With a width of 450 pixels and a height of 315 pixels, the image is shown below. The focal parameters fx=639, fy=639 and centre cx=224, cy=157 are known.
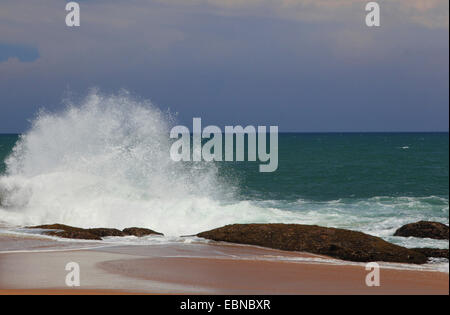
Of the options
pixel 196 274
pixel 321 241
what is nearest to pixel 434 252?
pixel 321 241

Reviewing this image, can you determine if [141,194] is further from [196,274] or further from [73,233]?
[196,274]

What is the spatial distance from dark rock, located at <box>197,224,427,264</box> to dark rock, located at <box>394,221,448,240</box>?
281 cm

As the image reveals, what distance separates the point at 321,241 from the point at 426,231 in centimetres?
346

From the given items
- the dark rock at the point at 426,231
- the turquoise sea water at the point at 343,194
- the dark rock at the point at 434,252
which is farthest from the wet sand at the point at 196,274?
the turquoise sea water at the point at 343,194

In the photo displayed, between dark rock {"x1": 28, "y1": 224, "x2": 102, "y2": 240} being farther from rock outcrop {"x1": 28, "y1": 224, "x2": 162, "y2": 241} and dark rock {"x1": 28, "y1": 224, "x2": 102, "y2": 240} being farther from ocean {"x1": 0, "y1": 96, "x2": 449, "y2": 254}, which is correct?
ocean {"x1": 0, "y1": 96, "x2": 449, "y2": 254}

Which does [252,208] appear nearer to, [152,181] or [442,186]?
[152,181]

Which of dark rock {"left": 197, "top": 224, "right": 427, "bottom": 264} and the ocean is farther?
the ocean

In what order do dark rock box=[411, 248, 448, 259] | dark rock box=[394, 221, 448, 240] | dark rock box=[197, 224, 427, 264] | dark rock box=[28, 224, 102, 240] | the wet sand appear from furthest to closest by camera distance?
dark rock box=[394, 221, 448, 240] → dark rock box=[28, 224, 102, 240] → dark rock box=[411, 248, 448, 259] → dark rock box=[197, 224, 427, 264] → the wet sand

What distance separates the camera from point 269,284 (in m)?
9.66

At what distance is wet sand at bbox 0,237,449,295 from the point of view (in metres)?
9.29

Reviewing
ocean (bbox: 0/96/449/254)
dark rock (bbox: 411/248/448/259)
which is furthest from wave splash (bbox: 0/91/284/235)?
dark rock (bbox: 411/248/448/259)

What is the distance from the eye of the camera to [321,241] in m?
13.0
